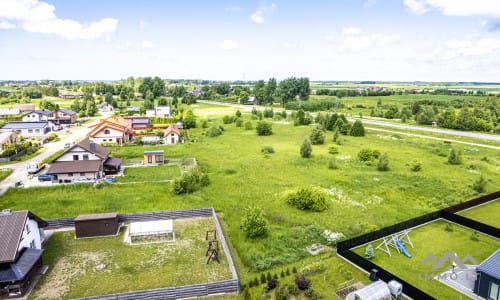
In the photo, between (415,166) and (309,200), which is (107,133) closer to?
(309,200)

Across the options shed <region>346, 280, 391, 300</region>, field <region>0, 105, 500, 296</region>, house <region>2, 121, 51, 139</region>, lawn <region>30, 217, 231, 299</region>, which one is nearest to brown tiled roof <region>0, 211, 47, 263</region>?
lawn <region>30, 217, 231, 299</region>

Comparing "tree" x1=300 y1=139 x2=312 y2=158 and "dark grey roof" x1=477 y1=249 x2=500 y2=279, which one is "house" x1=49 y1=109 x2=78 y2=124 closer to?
"tree" x1=300 y1=139 x2=312 y2=158

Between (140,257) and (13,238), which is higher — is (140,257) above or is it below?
below

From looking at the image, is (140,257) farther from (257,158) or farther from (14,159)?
(14,159)

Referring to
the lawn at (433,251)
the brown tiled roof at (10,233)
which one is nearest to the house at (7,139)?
the brown tiled roof at (10,233)

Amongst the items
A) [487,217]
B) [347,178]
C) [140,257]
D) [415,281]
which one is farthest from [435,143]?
[140,257]

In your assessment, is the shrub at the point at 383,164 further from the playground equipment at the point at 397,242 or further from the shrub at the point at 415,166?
the playground equipment at the point at 397,242
